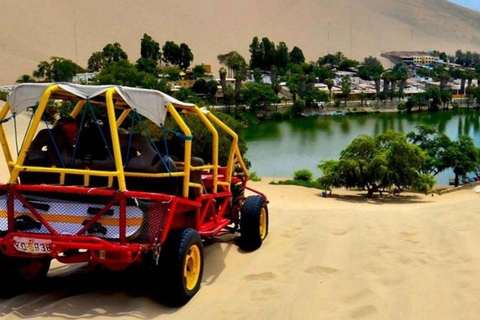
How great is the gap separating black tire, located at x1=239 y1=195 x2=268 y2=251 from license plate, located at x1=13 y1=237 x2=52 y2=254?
9.33ft

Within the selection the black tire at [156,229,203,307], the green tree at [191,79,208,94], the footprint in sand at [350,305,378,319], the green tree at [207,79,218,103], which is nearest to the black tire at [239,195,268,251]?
the black tire at [156,229,203,307]

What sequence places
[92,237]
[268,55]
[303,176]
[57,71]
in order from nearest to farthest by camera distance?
[92,237] → [303,176] → [57,71] → [268,55]

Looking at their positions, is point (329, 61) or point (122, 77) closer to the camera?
point (122, 77)

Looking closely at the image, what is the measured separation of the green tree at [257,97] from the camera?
283 ft

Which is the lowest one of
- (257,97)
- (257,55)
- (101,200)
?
(101,200)

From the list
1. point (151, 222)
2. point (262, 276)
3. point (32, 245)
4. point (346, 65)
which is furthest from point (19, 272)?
point (346, 65)

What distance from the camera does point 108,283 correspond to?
228 inches

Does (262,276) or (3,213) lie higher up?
(3,213)

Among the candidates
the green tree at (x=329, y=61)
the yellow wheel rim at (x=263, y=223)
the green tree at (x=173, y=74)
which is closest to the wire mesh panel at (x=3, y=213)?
the yellow wheel rim at (x=263, y=223)

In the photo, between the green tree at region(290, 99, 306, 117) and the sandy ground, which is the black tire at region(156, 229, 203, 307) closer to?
the sandy ground

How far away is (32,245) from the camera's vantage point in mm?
5082

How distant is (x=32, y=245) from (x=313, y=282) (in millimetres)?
2592

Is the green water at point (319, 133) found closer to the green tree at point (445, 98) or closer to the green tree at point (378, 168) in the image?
the green tree at point (445, 98)

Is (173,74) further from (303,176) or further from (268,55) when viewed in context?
(303,176)
